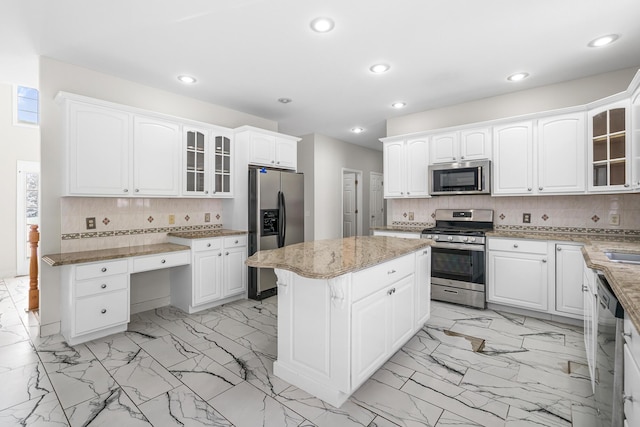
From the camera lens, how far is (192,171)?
3.81 metres

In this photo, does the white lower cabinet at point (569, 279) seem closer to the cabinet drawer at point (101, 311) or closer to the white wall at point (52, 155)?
the cabinet drawer at point (101, 311)

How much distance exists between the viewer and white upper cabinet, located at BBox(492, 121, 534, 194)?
3.62 m

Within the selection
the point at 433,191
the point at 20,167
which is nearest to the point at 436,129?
the point at 433,191

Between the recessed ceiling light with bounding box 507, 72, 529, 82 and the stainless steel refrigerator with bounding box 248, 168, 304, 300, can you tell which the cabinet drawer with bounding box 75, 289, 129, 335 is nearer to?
the stainless steel refrigerator with bounding box 248, 168, 304, 300

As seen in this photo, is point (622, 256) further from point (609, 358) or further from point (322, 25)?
point (322, 25)

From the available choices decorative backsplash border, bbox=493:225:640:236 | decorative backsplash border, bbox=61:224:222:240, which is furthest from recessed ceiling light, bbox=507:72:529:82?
decorative backsplash border, bbox=61:224:222:240

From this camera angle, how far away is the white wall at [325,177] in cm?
623

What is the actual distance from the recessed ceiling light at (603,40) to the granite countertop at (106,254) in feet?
14.5

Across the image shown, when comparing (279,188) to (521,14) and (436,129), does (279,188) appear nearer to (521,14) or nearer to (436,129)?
(436,129)

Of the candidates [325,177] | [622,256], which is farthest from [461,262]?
[325,177]

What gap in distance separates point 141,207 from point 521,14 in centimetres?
413

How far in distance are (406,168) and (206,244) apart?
2.98 metres

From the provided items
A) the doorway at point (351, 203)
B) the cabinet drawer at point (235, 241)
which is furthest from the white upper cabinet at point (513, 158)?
the doorway at point (351, 203)

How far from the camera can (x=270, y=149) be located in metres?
4.50
